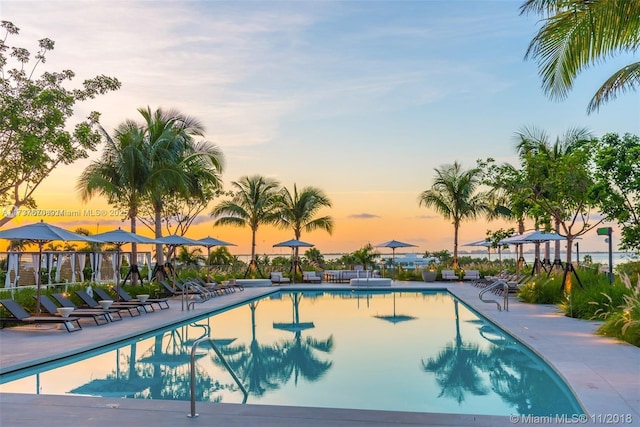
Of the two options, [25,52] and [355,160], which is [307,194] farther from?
[25,52]

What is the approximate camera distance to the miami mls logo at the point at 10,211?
1644cm

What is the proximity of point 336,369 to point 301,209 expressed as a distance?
20.3m

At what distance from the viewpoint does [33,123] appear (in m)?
15.0

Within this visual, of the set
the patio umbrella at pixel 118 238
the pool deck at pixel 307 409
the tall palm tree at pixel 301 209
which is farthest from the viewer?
the tall palm tree at pixel 301 209

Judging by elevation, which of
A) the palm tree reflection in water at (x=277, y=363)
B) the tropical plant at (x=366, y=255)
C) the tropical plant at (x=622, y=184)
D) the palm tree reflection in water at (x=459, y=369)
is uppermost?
the tropical plant at (x=622, y=184)

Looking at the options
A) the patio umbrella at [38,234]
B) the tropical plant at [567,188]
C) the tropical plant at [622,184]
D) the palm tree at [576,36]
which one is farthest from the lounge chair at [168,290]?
the palm tree at [576,36]

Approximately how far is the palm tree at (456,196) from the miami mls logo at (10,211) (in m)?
19.3

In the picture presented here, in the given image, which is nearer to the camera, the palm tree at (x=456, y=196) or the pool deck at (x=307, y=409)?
the pool deck at (x=307, y=409)

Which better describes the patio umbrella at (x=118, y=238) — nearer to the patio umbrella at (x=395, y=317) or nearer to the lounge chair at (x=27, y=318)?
the lounge chair at (x=27, y=318)

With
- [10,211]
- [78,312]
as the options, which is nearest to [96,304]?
[78,312]

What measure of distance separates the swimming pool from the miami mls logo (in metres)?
6.71

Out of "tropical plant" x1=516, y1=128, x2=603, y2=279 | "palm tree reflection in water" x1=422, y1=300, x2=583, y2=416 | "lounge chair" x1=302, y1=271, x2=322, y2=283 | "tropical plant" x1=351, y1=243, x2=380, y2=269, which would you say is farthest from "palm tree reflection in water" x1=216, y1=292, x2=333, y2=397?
"tropical plant" x1=351, y1=243, x2=380, y2=269

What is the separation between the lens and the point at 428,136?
23062 mm

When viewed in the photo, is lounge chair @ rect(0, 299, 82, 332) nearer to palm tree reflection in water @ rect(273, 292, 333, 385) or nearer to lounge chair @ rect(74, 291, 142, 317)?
lounge chair @ rect(74, 291, 142, 317)
